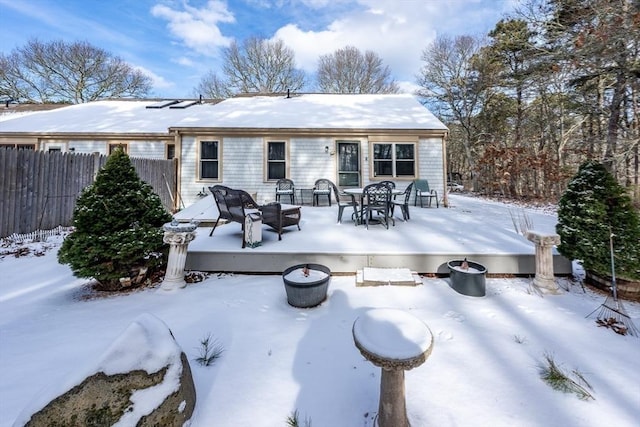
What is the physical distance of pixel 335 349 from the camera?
2.30m

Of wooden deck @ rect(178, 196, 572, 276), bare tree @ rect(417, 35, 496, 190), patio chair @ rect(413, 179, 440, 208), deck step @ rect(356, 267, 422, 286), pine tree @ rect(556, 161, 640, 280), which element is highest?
bare tree @ rect(417, 35, 496, 190)

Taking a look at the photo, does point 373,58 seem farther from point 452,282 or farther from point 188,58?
point 452,282

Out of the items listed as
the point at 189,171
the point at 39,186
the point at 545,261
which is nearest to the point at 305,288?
the point at 545,261

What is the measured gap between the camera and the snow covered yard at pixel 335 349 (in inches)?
66.4

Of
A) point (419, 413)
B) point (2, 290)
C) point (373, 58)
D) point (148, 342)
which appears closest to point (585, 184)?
point (419, 413)

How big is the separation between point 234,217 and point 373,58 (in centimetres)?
2224

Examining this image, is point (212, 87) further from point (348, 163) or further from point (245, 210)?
point (245, 210)

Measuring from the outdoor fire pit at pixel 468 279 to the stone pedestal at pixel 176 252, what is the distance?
3364mm

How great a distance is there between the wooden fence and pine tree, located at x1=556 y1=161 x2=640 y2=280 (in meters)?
9.34

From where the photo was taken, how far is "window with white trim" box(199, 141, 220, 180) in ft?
29.4

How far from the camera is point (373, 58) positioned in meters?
22.1

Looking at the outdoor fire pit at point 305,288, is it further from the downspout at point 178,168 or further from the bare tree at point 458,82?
the bare tree at point 458,82

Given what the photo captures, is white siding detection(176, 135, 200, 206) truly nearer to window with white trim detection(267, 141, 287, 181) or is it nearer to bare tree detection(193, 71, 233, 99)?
window with white trim detection(267, 141, 287, 181)

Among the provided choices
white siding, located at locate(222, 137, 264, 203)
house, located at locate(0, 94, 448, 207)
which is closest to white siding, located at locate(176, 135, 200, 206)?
house, located at locate(0, 94, 448, 207)
